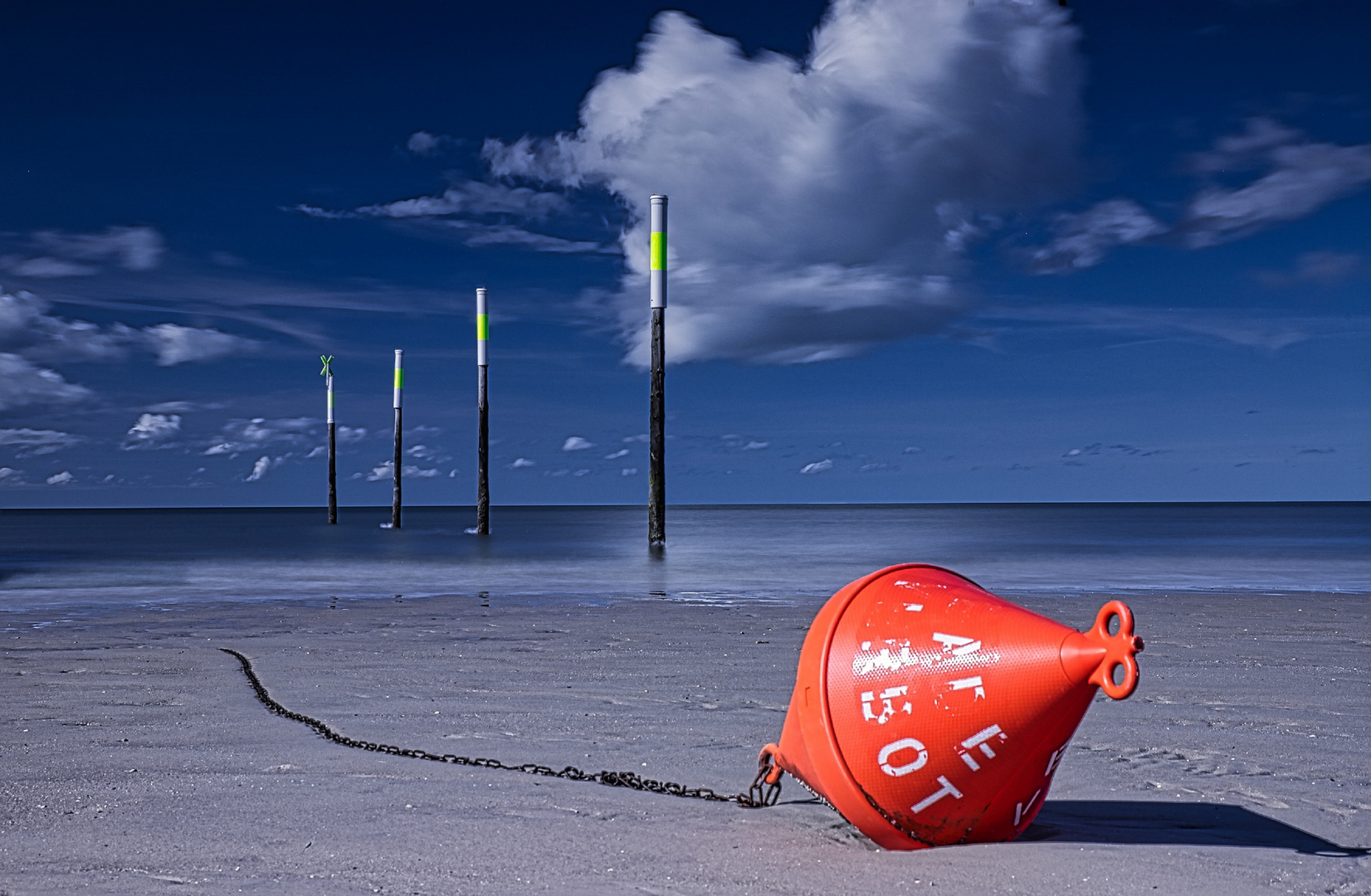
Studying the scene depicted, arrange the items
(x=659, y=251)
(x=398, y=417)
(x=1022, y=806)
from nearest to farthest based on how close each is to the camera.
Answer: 1. (x=1022, y=806)
2. (x=659, y=251)
3. (x=398, y=417)

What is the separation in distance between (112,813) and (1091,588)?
15.5m

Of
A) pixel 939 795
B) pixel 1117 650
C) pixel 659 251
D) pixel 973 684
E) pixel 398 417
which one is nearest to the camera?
pixel 1117 650

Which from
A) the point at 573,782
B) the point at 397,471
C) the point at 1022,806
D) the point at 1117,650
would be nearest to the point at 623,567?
the point at 573,782

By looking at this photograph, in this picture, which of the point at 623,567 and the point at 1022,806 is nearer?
the point at 1022,806

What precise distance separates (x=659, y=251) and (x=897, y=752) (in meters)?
20.8

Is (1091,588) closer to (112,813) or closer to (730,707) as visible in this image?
(730,707)

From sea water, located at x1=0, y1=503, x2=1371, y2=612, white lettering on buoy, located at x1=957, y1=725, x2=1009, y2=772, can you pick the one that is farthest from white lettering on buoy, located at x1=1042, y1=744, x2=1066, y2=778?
sea water, located at x1=0, y1=503, x2=1371, y2=612

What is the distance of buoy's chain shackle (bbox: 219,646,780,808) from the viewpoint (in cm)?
418

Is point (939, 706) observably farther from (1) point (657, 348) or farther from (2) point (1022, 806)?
(1) point (657, 348)

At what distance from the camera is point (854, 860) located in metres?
3.56

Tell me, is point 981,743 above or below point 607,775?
above

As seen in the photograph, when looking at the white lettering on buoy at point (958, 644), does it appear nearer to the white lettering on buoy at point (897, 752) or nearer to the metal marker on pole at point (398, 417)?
the white lettering on buoy at point (897, 752)

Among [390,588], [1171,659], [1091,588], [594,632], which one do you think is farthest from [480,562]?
[1171,659]

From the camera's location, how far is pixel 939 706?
333 cm
